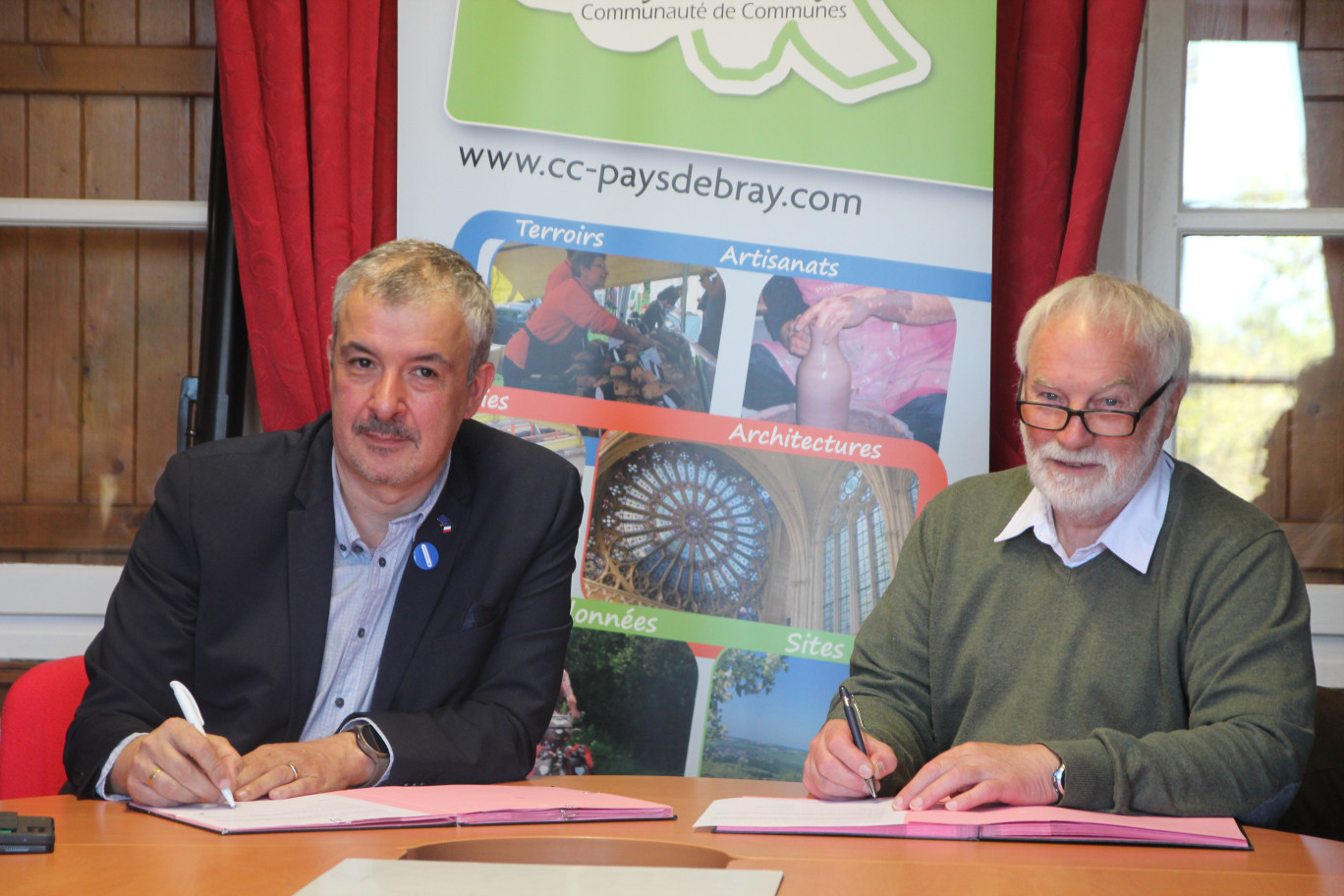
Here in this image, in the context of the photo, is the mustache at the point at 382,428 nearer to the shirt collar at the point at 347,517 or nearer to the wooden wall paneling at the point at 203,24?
the shirt collar at the point at 347,517

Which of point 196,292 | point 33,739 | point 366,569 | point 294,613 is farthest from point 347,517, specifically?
point 196,292

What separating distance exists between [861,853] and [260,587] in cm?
104

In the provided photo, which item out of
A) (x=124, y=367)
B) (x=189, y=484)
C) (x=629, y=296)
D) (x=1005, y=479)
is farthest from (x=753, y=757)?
(x=124, y=367)

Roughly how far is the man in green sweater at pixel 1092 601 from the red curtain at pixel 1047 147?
2.36 feet

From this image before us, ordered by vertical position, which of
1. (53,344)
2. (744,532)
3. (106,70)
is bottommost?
(744,532)

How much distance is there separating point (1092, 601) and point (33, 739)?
64.1 inches

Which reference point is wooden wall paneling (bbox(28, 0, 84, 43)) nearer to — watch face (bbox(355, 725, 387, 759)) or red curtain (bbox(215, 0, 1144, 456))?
red curtain (bbox(215, 0, 1144, 456))

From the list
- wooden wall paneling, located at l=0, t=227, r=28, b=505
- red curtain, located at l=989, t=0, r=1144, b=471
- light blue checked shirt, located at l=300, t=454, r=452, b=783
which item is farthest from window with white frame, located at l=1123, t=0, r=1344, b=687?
wooden wall paneling, located at l=0, t=227, r=28, b=505

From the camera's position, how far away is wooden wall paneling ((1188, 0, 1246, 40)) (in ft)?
9.22

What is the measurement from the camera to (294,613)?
70.3 inches

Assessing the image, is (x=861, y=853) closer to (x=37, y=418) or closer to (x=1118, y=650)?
(x=1118, y=650)

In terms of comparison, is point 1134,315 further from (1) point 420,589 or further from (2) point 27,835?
(2) point 27,835

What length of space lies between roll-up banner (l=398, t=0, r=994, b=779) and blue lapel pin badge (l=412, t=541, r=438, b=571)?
714 mm

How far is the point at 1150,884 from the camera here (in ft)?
3.63
